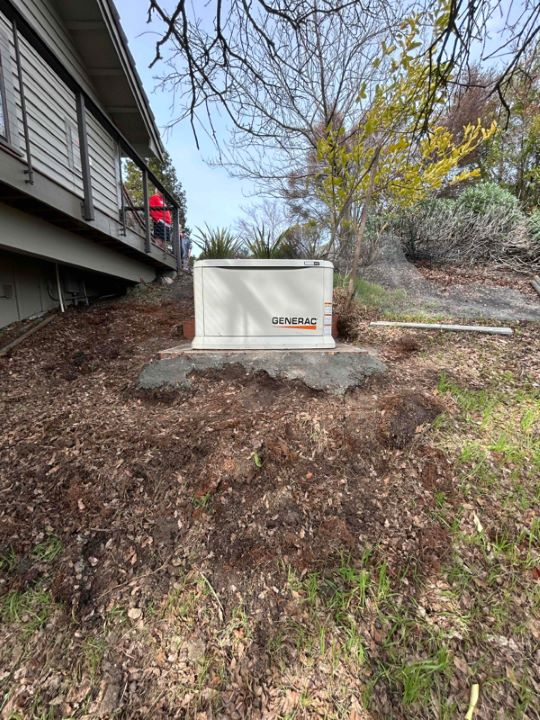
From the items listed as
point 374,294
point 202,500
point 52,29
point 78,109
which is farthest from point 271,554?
point 52,29

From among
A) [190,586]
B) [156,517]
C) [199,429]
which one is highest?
[199,429]

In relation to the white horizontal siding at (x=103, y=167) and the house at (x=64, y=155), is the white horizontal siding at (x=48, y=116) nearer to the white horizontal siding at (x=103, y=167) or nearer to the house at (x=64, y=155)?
the house at (x=64, y=155)

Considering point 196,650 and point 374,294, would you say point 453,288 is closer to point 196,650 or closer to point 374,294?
point 374,294

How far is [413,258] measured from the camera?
267 inches

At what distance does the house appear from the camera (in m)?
2.70

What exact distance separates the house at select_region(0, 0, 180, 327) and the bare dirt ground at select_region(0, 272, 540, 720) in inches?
68.0

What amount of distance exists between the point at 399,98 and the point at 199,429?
11.5 ft

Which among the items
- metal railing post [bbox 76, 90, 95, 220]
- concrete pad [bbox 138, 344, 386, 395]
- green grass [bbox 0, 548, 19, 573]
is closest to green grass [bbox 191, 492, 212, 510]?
green grass [bbox 0, 548, 19, 573]

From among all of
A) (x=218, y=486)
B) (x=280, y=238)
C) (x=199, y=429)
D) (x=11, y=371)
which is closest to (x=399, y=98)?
(x=280, y=238)

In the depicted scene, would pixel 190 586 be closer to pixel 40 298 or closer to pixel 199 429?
pixel 199 429

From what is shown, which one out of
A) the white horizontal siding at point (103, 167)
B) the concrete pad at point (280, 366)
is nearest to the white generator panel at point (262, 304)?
the concrete pad at point (280, 366)

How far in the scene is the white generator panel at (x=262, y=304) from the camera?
9.45ft

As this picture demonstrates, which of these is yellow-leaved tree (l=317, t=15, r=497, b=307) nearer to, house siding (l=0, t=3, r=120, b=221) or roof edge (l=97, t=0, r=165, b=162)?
roof edge (l=97, t=0, r=165, b=162)

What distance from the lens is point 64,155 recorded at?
491 cm
